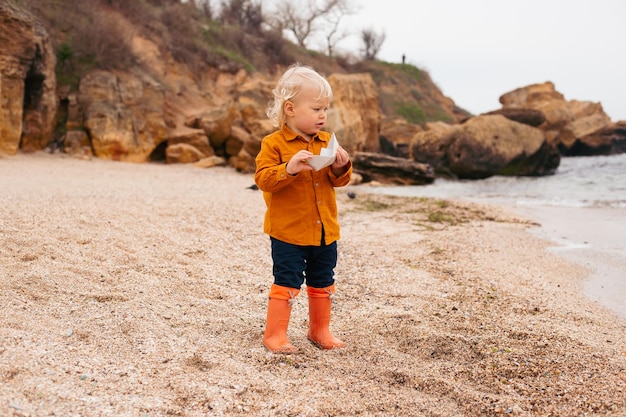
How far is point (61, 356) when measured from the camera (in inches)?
88.0

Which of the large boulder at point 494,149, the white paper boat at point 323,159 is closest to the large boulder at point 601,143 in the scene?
the large boulder at point 494,149

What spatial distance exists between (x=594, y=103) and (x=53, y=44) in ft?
94.7

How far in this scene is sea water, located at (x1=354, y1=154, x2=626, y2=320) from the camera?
4.54 meters

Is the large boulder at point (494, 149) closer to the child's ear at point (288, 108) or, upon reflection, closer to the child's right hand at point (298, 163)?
the child's ear at point (288, 108)

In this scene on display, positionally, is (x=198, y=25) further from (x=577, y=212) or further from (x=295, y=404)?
(x=295, y=404)

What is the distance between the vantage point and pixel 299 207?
2.75 metres

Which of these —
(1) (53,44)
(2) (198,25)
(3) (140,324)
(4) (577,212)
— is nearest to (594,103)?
(2) (198,25)

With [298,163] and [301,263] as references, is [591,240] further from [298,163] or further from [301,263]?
[298,163]

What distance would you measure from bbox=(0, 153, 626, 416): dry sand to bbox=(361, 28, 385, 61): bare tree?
127 feet

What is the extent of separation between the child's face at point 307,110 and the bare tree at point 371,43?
40.6 metres

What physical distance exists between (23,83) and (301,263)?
10.6 metres

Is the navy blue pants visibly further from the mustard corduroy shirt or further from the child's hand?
the child's hand

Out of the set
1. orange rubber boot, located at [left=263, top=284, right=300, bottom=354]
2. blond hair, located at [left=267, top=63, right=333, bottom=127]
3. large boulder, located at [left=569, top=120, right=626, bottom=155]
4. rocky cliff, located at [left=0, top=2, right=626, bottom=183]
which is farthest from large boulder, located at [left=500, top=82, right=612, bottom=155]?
orange rubber boot, located at [left=263, top=284, right=300, bottom=354]

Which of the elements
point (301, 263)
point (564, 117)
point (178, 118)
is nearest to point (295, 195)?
point (301, 263)
